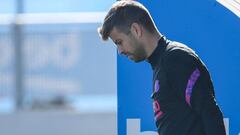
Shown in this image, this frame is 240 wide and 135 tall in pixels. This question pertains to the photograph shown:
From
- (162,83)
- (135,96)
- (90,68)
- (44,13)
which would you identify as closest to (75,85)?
(90,68)

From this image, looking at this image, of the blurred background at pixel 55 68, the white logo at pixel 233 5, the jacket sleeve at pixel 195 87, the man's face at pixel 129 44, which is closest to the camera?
the jacket sleeve at pixel 195 87

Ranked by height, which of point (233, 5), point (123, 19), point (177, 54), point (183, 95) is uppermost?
point (233, 5)

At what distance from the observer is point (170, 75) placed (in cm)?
217

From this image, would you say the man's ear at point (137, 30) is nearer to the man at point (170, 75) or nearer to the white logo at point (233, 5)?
the man at point (170, 75)

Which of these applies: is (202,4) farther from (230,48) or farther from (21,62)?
(21,62)

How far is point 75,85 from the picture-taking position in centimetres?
1109

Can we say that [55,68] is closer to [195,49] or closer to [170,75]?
[195,49]

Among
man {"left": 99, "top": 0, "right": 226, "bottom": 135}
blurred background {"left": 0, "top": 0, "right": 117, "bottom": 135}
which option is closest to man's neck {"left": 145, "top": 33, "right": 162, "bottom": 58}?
man {"left": 99, "top": 0, "right": 226, "bottom": 135}

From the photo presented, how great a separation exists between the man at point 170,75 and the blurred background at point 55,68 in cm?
774

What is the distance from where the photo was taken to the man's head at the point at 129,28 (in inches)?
87.0

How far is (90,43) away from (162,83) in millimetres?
8573

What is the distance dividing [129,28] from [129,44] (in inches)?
2.2

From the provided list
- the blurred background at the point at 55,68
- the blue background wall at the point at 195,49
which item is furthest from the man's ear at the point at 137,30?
the blurred background at the point at 55,68

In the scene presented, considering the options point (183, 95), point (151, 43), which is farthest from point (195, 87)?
point (151, 43)
